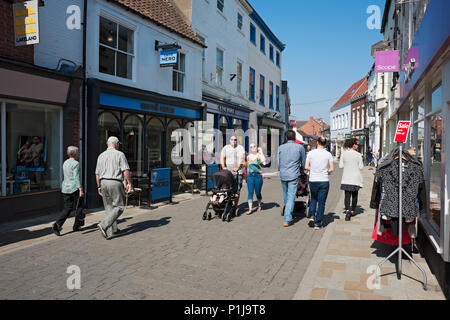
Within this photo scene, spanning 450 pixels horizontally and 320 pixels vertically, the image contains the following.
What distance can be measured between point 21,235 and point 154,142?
244 inches

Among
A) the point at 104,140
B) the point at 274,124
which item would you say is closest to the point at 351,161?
the point at 104,140

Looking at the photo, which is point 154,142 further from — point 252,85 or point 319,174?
point 252,85

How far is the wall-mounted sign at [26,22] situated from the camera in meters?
7.07

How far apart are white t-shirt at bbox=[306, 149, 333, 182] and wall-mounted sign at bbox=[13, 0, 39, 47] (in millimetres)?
6041

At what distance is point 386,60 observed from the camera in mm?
10828

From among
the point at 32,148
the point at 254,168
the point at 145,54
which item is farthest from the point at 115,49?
the point at 254,168

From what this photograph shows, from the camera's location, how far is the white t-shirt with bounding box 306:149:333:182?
22.6 ft

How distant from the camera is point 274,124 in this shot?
26.5 meters

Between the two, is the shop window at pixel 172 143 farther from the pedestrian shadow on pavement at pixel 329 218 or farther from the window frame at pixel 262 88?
the window frame at pixel 262 88

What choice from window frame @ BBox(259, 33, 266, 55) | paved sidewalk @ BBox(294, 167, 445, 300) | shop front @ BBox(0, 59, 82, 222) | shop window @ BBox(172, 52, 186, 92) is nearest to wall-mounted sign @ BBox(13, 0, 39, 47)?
shop front @ BBox(0, 59, 82, 222)

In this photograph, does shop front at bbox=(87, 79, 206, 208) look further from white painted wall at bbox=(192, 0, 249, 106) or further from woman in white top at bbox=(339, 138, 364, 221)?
woman in white top at bbox=(339, 138, 364, 221)

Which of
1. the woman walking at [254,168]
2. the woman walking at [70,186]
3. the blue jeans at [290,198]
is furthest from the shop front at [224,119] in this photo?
the woman walking at [70,186]

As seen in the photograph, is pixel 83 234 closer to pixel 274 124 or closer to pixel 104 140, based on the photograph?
pixel 104 140

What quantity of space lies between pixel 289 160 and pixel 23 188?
5.90 metres
